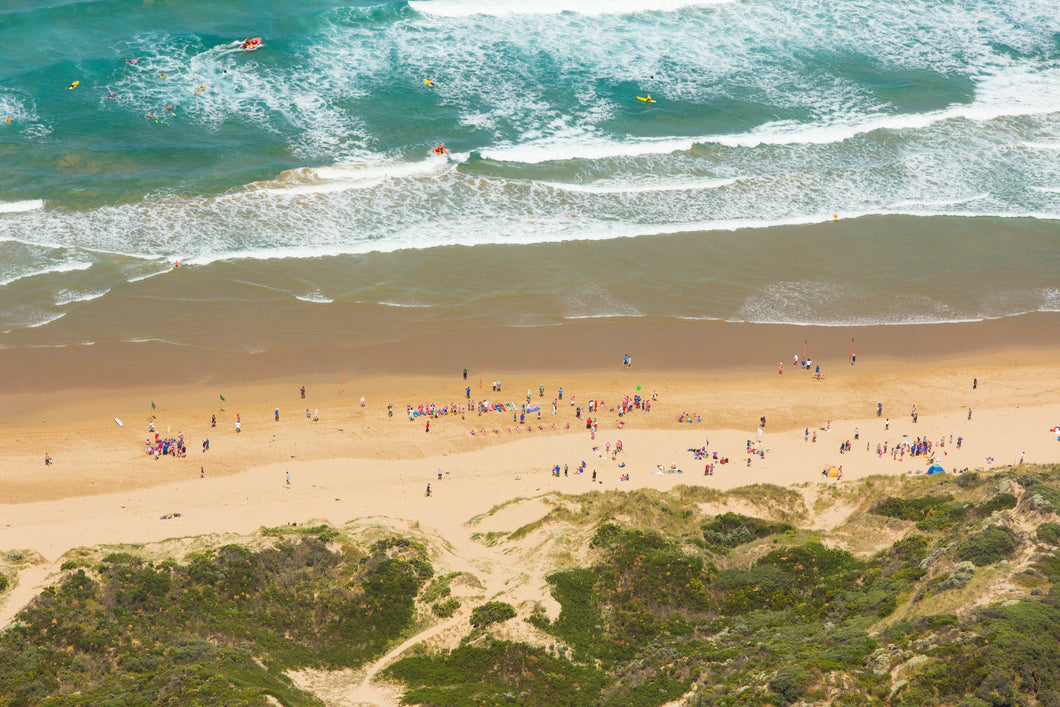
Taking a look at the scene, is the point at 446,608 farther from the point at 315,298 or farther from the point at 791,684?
the point at 315,298

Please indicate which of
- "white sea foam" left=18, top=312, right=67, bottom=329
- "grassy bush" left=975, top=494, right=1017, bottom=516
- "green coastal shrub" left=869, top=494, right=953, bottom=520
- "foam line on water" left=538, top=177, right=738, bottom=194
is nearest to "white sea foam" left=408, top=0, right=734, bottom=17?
"foam line on water" left=538, top=177, right=738, bottom=194

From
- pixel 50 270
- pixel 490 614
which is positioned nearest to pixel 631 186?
pixel 50 270

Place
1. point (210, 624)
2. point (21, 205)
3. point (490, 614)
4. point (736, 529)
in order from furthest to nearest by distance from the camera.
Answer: point (21, 205)
point (736, 529)
point (490, 614)
point (210, 624)

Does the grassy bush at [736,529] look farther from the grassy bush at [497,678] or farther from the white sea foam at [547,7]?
the white sea foam at [547,7]

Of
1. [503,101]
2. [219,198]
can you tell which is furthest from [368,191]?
[503,101]

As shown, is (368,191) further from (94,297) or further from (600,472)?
(600,472)

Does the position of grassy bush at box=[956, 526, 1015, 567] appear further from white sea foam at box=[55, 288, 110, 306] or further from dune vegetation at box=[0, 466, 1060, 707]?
white sea foam at box=[55, 288, 110, 306]

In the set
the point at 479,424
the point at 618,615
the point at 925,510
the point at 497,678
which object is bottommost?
the point at 497,678
